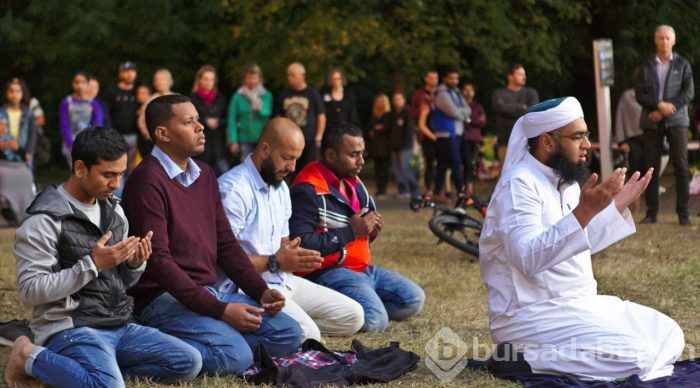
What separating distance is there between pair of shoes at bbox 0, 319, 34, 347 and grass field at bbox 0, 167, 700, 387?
0.31ft

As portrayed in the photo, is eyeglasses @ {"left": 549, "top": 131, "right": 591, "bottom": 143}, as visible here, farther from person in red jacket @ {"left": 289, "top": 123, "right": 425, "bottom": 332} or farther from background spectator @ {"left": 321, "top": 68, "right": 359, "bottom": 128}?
background spectator @ {"left": 321, "top": 68, "right": 359, "bottom": 128}

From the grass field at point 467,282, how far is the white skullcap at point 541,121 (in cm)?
119

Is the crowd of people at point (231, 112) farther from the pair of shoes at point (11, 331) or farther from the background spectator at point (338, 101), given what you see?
the pair of shoes at point (11, 331)

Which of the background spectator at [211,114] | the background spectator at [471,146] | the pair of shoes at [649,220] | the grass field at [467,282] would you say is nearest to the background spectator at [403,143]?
the background spectator at [471,146]

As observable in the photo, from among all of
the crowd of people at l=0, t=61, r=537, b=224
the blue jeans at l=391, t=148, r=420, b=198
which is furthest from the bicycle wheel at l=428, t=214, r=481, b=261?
the blue jeans at l=391, t=148, r=420, b=198

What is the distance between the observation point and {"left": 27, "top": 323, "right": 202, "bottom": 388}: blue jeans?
611cm

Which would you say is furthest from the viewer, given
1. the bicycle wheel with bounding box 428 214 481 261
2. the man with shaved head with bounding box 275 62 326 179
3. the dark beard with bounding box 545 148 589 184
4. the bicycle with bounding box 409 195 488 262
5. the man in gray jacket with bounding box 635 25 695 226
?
the man with shaved head with bounding box 275 62 326 179

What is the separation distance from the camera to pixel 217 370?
269 inches

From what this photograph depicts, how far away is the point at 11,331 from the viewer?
7758 mm

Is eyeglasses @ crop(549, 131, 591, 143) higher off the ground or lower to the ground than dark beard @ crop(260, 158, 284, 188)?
higher

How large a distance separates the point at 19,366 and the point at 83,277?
0.61m

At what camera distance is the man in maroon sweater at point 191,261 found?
6.82 meters

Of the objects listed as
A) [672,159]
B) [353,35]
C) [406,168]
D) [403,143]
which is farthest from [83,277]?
[353,35]

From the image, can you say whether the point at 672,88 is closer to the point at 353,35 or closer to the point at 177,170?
the point at 177,170
